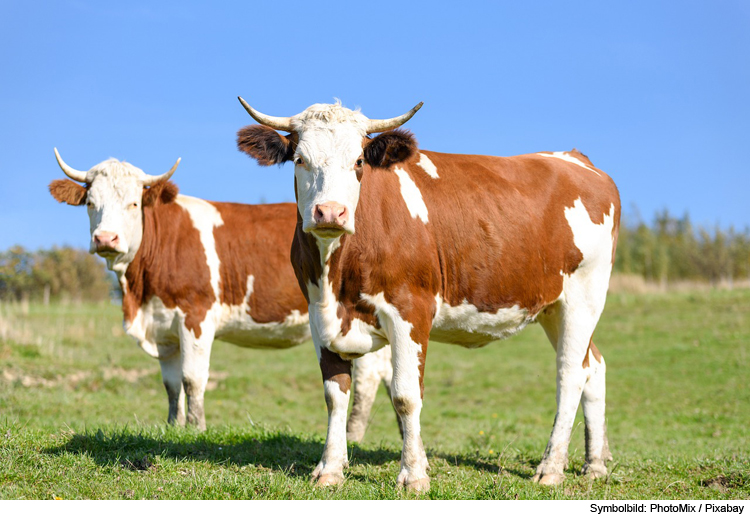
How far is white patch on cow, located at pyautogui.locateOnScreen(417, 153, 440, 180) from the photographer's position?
6.90m

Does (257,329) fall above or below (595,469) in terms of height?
above

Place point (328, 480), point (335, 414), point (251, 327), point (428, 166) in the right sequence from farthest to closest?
point (251, 327) → point (428, 166) → point (335, 414) → point (328, 480)

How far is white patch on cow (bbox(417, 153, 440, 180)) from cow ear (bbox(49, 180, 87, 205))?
494cm

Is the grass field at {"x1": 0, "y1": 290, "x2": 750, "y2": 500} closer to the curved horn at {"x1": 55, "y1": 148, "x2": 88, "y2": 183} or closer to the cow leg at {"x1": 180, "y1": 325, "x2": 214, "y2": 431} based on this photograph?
the cow leg at {"x1": 180, "y1": 325, "x2": 214, "y2": 431}

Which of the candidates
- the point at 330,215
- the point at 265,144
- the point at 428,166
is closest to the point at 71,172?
the point at 265,144

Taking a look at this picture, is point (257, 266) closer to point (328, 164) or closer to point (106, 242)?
point (106, 242)

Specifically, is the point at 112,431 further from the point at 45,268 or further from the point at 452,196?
the point at 45,268

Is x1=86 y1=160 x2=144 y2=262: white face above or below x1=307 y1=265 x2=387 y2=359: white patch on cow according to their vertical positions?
above

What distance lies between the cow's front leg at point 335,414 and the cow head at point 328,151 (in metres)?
1.28

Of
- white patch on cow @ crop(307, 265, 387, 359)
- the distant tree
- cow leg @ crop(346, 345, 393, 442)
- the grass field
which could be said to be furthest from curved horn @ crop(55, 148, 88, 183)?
the distant tree

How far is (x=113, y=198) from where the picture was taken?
30.0ft

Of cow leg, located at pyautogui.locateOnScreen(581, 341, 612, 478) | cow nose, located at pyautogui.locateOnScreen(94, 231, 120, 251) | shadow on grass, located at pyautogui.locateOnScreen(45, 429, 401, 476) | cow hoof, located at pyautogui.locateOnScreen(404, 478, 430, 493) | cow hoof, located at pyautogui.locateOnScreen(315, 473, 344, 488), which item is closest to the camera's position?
cow hoof, located at pyautogui.locateOnScreen(404, 478, 430, 493)

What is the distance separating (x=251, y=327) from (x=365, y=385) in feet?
6.33

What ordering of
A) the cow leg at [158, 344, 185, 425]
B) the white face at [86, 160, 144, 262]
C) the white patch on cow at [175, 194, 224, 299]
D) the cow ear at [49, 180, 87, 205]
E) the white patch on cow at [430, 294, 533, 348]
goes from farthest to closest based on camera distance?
the white patch on cow at [175, 194, 224, 299], the cow leg at [158, 344, 185, 425], the cow ear at [49, 180, 87, 205], the white face at [86, 160, 144, 262], the white patch on cow at [430, 294, 533, 348]
